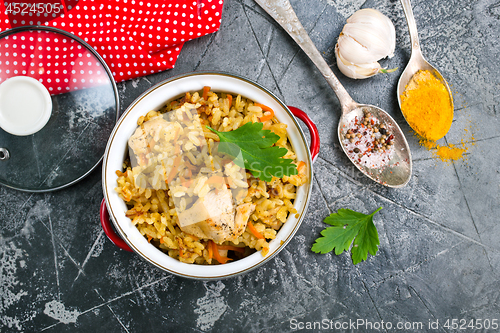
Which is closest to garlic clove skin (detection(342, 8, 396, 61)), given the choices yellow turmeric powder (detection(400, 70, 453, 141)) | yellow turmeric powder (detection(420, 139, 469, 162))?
yellow turmeric powder (detection(400, 70, 453, 141))

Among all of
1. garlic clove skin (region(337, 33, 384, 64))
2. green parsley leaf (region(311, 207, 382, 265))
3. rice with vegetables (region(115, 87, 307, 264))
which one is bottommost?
green parsley leaf (region(311, 207, 382, 265))

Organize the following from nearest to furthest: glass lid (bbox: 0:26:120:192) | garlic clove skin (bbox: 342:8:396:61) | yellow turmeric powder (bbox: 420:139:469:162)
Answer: glass lid (bbox: 0:26:120:192)
garlic clove skin (bbox: 342:8:396:61)
yellow turmeric powder (bbox: 420:139:469:162)

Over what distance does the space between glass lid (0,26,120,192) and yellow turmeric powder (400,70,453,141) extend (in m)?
1.76

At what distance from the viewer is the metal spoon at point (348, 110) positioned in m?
1.82

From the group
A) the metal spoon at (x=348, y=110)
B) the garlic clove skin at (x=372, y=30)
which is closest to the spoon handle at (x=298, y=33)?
the metal spoon at (x=348, y=110)

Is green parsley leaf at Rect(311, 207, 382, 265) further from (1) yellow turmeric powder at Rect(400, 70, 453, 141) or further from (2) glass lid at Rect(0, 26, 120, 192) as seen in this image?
(2) glass lid at Rect(0, 26, 120, 192)

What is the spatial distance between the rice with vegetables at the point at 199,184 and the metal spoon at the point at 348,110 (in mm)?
565

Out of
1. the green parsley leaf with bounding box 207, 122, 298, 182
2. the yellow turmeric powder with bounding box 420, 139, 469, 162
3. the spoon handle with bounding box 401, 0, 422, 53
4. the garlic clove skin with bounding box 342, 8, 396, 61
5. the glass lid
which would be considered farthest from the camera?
the yellow turmeric powder with bounding box 420, 139, 469, 162

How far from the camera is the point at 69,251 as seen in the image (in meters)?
1.83

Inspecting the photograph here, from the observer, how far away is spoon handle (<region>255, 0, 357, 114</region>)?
71.6 inches

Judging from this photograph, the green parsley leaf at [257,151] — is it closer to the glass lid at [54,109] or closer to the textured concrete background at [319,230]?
the textured concrete background at [319,230]

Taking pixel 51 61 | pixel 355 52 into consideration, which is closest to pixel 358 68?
pixel 355 52

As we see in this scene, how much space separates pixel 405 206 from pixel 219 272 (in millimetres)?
1286

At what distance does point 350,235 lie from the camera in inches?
74.0
